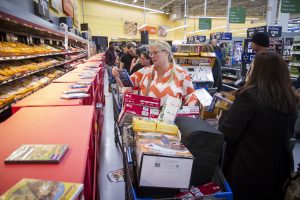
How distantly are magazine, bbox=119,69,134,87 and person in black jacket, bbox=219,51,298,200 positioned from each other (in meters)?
1.20

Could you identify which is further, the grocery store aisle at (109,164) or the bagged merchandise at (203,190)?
the grocery store aisle at (109,164)

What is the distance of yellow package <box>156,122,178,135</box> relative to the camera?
1.71 metres

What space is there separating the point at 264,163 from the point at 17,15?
330 cm

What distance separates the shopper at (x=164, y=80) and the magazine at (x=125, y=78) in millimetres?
145


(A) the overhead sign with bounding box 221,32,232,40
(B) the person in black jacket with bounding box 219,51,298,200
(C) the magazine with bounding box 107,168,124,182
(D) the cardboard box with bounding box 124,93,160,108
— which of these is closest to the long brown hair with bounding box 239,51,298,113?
(B) the person in black jacket with bounding box 219,51,298,200

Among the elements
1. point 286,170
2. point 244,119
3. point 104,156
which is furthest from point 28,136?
point 104,156

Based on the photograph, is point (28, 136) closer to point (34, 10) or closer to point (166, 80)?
point (166, 80)

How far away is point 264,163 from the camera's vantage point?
1904 millimetres

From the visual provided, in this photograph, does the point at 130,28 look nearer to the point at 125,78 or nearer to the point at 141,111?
the point at 125,78

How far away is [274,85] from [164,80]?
1131mm

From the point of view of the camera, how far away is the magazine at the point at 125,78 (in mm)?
2740

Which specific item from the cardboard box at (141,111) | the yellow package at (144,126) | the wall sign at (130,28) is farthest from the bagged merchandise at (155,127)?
the wall sign at (130,28)

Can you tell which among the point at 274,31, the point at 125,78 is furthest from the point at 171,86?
the point at 274,31

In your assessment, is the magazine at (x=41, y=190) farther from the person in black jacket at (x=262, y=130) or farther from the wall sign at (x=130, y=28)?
the wall sign at (x=130, y=28)
